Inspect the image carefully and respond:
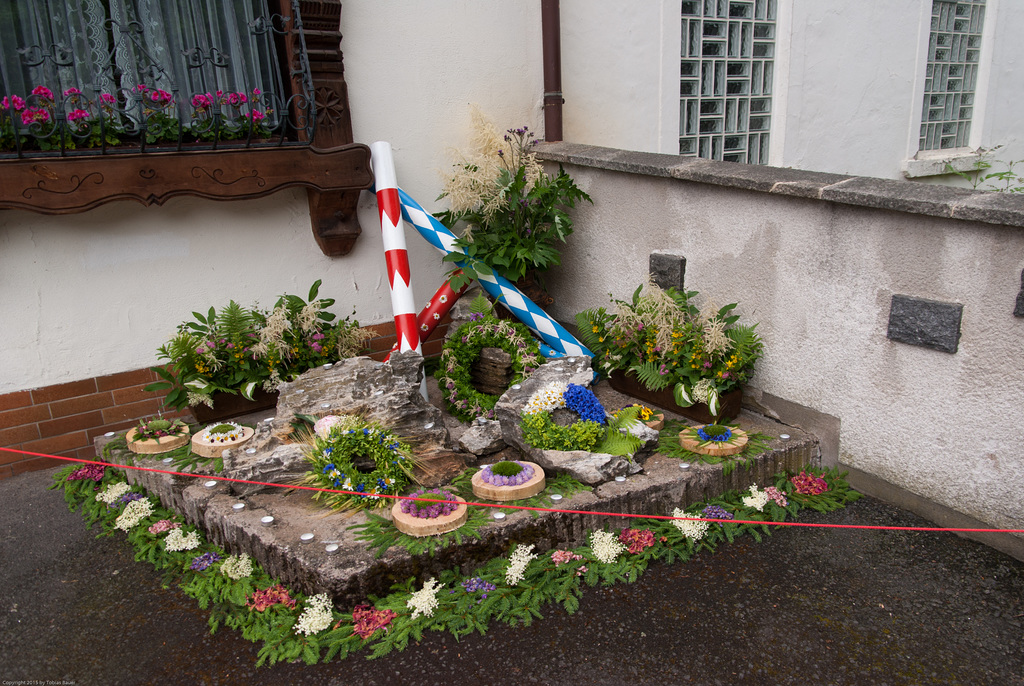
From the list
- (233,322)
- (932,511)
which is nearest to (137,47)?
(233,322)

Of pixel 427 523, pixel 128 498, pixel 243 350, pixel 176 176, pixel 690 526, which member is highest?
pixel 176 176

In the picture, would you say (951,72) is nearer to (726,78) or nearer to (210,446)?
(726,78)

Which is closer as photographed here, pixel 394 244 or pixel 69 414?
pixel 69 414

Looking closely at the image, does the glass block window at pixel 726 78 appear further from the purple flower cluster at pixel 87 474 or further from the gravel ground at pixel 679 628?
the purple flower cluster at pixel 87 474

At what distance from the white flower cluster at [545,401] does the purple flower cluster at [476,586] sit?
102cm

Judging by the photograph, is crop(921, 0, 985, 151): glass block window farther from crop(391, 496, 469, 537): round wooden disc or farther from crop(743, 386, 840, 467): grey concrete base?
crop(391, 496, 469, 537): round wooden disc

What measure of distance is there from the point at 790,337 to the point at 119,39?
428 centimetres

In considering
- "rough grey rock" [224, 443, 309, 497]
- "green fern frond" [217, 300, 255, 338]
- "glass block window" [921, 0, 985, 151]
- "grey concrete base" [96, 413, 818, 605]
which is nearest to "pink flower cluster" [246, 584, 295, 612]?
"grey concrete base" [96, 413, 818, 605]

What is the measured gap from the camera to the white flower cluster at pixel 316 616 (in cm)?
295

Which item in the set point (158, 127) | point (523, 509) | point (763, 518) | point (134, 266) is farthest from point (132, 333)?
point (763, 518)

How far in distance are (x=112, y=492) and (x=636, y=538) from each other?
2917mm

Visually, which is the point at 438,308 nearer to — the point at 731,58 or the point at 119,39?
the point at 119,39

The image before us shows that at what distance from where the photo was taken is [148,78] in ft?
14.1

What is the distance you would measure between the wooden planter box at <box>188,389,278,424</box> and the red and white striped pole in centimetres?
93
